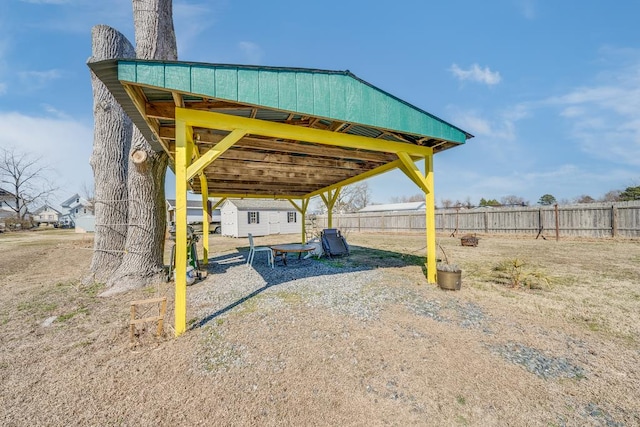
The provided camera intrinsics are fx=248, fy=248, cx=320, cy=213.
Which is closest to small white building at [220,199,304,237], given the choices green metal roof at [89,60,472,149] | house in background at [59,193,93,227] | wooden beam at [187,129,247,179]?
wooden beam at [187,129,247,179]

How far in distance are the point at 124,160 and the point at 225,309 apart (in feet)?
14.4

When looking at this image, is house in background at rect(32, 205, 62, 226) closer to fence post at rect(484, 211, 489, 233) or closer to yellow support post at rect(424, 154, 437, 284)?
yellow support post at rect(424, 154, 437, 284)

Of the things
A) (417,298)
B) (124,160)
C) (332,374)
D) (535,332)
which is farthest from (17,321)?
(535,332)

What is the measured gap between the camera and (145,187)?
5164 mm

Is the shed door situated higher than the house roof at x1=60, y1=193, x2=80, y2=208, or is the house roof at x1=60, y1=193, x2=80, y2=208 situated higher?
the house roof at x1=60, y1=193, x2=80, y2=208

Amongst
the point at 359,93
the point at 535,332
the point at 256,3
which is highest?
the point at 256,3

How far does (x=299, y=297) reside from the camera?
4.28 meters

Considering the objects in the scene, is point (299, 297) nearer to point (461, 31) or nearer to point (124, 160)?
point (124, 160)

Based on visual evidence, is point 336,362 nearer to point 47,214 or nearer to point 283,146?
point 283,146

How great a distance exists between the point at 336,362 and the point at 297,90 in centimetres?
334

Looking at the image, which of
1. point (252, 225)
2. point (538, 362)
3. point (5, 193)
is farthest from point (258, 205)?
point (5, 193)

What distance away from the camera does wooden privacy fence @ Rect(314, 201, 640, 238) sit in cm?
1006

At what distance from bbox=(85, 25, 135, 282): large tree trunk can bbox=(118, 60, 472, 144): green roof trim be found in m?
3.82

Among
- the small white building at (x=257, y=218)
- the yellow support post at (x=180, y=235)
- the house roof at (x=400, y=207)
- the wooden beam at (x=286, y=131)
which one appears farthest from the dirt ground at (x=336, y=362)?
the house roof at (x=400, y=207)
